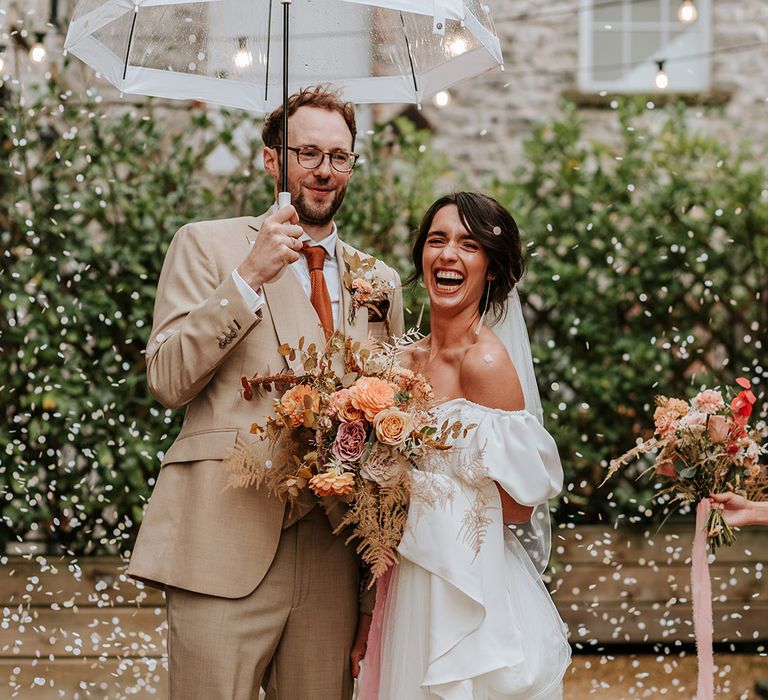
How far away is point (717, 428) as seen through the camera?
297 cm

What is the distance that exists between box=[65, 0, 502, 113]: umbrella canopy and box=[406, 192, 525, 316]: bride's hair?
0.48 meters

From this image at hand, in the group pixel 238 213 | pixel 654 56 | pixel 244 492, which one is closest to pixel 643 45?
pixel 654 56

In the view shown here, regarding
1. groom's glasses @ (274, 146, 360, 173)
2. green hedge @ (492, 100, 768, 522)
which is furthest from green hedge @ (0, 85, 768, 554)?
groom's glasses @ (274, 146, 360, 173)

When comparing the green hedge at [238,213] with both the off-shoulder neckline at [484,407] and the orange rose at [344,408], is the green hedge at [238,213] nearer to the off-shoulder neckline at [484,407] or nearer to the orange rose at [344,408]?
the off-shoulder neckline at [484,407]

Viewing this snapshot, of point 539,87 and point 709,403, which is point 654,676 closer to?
point 709,403

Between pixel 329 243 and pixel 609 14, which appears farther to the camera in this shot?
pixel 609 14

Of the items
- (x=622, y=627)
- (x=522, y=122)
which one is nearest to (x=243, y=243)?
(x=622, y=627)

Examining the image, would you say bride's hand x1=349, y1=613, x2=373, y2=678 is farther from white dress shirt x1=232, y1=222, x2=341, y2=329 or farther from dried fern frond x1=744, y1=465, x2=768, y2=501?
dried fern frond x1=744, y1=465, x2=768, y2=501

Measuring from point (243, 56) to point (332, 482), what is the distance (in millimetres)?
1534

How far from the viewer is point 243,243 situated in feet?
9.70

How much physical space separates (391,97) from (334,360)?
3.40 ft

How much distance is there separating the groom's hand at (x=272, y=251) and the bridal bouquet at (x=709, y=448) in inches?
43.1

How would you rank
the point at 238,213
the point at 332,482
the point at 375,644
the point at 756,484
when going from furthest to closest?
the point at 238,213, the point at 756,484, the point at 375,644, the point at 332,482

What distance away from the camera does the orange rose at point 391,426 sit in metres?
2.45
